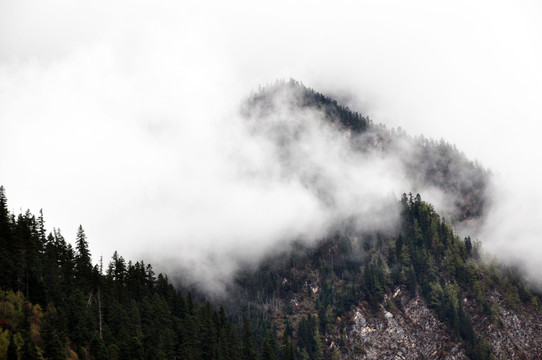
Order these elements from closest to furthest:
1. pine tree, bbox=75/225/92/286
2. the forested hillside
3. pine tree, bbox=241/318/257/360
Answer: the forested hillside → pine tree, bbox=75/225/92/286 → pine tree, bbox=241/318/257/360

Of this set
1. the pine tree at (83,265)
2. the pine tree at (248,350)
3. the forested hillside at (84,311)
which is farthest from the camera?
the pine tree at (248,350)

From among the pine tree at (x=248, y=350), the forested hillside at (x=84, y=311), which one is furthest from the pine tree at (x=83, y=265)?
the pine tree at (x=248, y=350)

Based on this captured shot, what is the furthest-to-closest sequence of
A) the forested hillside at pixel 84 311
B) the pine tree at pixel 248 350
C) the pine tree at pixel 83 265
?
the pine tree at pixel 248 350 → the pine tree at pixel 83 265 → the forested hillside at pixel 84 311

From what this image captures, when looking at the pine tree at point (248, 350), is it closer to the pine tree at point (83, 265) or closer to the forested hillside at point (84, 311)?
the forested hillside at point (84, 311)

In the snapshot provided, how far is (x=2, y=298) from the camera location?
111688 mm

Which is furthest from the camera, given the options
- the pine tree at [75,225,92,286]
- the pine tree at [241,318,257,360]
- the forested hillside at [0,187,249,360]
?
the pine tree at [241,318,257,360]

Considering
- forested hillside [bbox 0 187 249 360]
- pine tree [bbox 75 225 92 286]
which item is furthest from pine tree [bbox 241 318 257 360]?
pine tree [bbox 75 225 92 286]

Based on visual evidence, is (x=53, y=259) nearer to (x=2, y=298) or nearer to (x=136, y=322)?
(x=136, y=322)

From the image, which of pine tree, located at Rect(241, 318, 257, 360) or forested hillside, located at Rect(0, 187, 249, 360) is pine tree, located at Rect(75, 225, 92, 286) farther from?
pine tree, located at Rect(241, 318, 257, 360)

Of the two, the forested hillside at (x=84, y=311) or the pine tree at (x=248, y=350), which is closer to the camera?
the forested hillside at (x=84, y=311)

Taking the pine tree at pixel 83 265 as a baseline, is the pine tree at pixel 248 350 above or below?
below

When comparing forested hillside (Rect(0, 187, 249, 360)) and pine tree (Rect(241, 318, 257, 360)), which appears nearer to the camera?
forested hillside (Rect(0, 187, 249, 360))

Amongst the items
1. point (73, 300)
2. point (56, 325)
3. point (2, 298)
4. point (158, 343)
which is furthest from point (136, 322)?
point (2, 298)

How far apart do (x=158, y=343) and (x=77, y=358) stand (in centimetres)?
2514
